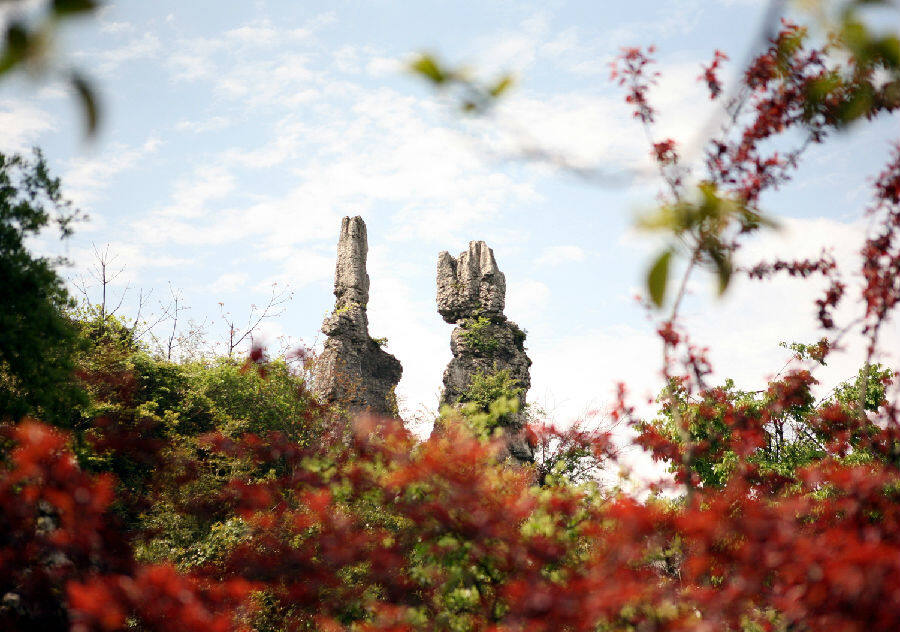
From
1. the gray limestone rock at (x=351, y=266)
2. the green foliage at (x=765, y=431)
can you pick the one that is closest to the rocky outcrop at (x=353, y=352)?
the gray limestone rock at (x=351, y=266)

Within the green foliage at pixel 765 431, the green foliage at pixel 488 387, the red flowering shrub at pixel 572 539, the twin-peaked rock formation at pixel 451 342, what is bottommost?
the red flowering shrub at pixel 572 539

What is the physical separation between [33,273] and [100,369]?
7.57m

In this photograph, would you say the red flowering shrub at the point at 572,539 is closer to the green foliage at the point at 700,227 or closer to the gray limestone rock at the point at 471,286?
A: the green foliage at the point at 700,227

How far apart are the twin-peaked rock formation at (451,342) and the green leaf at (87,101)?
65.1 feet

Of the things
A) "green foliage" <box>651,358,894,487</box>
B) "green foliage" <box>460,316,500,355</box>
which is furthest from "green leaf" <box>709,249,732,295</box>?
"green foliage" <box>460,316,500,355</box>

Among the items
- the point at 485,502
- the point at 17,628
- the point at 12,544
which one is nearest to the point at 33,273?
the point at 12,544

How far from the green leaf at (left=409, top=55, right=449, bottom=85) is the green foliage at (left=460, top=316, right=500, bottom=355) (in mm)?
21567

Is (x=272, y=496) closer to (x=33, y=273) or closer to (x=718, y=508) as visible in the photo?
(x=33, y=273)

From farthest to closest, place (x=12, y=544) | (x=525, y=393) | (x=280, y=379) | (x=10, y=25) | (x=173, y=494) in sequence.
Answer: (x=525, y=393) < (x=280, y=379) < (x=173, y=494) < (x=12, y=544) < (x=10, y=25)

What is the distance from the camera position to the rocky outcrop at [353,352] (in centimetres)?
2066

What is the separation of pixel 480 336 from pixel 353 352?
459 centimetres

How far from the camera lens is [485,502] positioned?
4.33 meters

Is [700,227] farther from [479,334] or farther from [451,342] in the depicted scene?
[451,342]

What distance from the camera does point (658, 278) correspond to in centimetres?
97
